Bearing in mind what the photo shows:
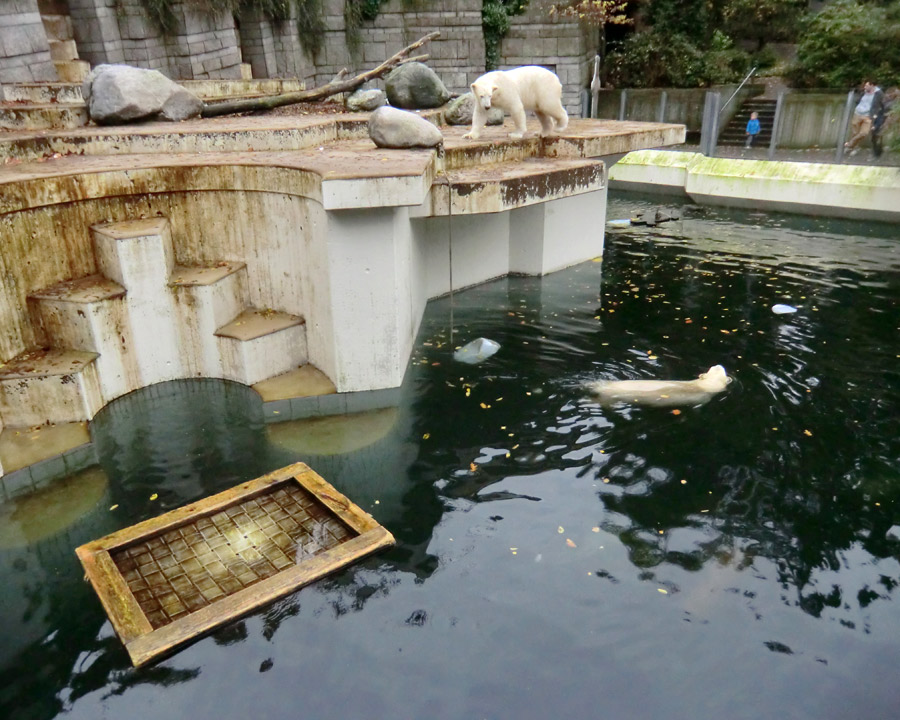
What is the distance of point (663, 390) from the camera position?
753cm

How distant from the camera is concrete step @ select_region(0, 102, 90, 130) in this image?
9.48m

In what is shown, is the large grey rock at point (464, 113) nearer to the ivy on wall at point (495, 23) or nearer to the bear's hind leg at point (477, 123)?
the bear's hind leg at point (477, 123)

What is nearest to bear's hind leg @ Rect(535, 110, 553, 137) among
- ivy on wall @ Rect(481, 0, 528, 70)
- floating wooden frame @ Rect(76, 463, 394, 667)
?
floating wooden frame @ Rect(76, 463, 394, 667)

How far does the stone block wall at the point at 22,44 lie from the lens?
11727 millimetres

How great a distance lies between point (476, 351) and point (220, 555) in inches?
163

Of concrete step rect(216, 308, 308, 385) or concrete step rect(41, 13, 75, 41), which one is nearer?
concrete step rect(216, 308, 308, 385)

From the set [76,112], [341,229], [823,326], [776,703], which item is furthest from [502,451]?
[76,112]

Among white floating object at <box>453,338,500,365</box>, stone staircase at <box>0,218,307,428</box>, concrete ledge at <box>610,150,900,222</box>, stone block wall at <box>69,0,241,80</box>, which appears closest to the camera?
stone staircase at <box>0,218,307,428</box>

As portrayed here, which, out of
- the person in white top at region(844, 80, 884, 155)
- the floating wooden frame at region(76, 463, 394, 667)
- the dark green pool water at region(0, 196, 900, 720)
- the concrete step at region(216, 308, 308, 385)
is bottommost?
the dark green pool water at region(0, 196, 900, 720)

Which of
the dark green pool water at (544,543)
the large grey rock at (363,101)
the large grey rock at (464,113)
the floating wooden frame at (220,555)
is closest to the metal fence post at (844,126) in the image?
the dark green pool water at (544,543)

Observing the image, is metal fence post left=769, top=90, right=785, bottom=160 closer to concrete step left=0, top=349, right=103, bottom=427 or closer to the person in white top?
the person in white top

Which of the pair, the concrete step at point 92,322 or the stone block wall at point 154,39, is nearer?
the concrete step at point 92,322

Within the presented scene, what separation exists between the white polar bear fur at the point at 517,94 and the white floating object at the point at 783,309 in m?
4.11

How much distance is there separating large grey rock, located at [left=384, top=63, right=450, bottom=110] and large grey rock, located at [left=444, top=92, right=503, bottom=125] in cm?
33
